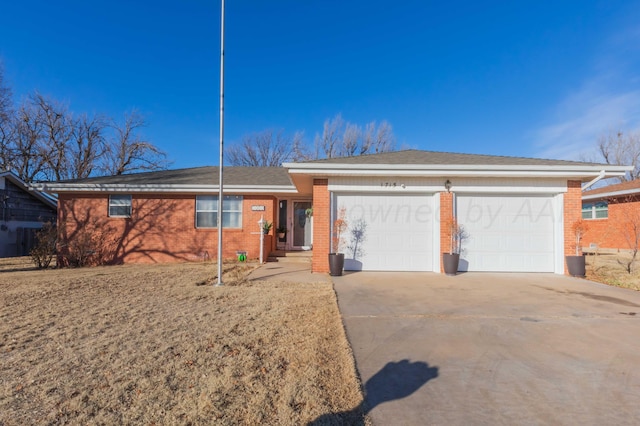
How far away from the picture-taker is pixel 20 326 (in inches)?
179

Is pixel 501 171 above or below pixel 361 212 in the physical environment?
above

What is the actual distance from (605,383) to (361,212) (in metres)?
6.69

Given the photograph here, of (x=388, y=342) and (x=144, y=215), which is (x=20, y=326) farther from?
(x=144, y=215)

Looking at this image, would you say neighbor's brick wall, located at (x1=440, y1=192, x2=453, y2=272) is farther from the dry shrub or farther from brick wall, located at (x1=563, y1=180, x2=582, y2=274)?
the dry shrub

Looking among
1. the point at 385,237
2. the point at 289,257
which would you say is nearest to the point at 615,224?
the point at 385,237

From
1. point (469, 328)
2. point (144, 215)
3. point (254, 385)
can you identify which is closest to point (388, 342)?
point (469, 328)

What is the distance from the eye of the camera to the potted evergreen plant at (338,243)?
27.8 ft

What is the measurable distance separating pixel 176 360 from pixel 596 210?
73.4 feet

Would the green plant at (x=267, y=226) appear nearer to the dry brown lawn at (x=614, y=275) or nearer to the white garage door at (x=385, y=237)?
the white garage door at (x=385, y=237)

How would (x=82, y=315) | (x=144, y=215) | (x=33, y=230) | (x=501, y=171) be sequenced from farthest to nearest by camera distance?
(x=33, y=230) < (x=144, y=215) < (x=501, y=171) < (x=82, y=315)

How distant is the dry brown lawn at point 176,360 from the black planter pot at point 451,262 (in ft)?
13.3

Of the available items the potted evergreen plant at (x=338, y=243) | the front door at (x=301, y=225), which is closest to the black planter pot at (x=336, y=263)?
the potted evergreen plant at (x=338, y=243)

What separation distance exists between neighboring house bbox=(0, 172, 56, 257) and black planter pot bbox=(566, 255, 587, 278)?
2171 cm

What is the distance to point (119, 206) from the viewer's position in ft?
40.5
